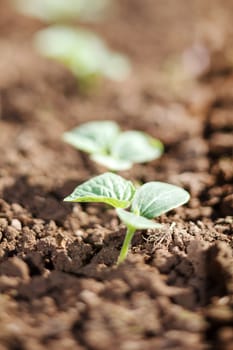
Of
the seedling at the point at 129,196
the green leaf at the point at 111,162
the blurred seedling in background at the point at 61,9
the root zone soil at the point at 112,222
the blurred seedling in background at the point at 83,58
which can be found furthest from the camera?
the blurred seedling in background at the point at 61,9

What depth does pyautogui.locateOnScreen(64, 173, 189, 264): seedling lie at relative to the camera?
1.27 metres

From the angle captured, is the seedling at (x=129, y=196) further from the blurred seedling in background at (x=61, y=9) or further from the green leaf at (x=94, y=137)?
the blurred seedling in background at (x=61, y=9)

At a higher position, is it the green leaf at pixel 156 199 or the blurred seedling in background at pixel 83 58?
the blurred seedling in background at pixel 83 58

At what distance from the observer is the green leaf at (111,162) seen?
162 centimetres

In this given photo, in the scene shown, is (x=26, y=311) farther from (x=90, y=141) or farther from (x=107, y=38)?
(x=107, y=38)

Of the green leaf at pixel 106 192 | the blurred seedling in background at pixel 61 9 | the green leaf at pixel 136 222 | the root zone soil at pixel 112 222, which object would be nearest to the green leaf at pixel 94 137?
the root zone soil at pixel 112 222

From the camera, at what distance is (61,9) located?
302 centimetres

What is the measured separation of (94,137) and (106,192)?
48 centimetres

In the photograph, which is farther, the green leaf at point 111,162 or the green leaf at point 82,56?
the green leaf at point 82,56

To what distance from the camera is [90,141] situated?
1.72 metres

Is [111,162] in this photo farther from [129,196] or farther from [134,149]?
[129,196]

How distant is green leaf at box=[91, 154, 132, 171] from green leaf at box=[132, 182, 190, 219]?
0.96ft

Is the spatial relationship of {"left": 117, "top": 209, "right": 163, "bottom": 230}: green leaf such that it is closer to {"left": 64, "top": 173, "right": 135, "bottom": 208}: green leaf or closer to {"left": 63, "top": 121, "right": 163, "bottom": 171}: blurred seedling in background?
{"left": 64, "top": 173, "right": 135, "bottom": 208}: green leaf

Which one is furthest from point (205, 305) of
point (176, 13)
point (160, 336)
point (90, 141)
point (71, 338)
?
point (176, 13)
